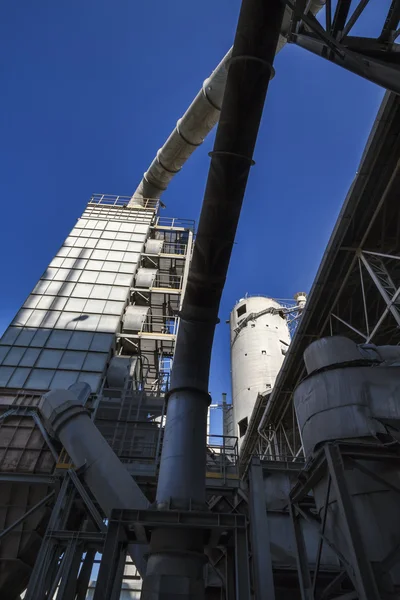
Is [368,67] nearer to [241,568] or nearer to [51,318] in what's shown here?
[241,568]

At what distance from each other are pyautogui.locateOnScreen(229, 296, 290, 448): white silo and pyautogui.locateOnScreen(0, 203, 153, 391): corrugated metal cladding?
12.1 meters

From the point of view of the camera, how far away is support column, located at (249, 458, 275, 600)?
7419 millimetres

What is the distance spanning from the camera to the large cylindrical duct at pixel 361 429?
5.64m

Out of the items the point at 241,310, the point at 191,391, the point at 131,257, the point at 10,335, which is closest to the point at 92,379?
the point at 10,335

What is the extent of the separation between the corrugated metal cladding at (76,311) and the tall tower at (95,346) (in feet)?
0.15

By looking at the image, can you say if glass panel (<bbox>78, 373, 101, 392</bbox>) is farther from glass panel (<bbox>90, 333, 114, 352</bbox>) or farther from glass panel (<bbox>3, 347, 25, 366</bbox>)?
glass panel (<bbox>3, 347, 25, 366</bbox>)

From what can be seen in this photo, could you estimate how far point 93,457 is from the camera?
8.96 meters

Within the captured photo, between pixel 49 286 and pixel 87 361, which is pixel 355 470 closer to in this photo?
pixel 87 361

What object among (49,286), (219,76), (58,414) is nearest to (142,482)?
(58,414)

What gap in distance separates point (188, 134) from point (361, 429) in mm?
27097

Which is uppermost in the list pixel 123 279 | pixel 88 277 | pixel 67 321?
pixel 123 279

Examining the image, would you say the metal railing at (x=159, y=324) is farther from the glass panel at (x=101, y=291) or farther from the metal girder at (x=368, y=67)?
the metal girder at (x=368, y=67)

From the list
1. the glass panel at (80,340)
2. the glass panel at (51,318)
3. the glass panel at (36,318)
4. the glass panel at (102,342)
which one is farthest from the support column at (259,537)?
the glass panel at (36,318)

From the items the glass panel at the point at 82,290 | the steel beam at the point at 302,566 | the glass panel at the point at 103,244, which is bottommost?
the steel beam at the point at 302,566
